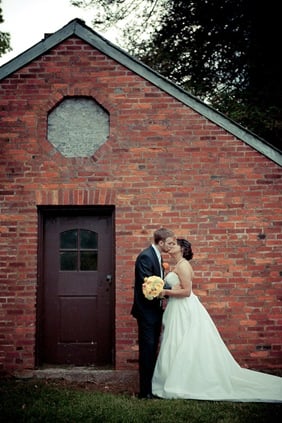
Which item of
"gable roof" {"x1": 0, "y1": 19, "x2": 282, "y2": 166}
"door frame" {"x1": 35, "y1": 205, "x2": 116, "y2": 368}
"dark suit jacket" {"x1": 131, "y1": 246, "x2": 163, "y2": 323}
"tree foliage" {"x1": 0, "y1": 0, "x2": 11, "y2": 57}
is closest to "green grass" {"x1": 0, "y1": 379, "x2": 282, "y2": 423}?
"dark suit jacket" {"x1": 131, "y1": 246, "x2": 163, "y2": 323}

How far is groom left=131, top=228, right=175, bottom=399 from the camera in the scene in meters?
5.69

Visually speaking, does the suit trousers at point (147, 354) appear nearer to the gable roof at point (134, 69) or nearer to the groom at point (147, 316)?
the groom at point (147, 316)

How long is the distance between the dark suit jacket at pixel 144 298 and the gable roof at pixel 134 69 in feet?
7.94

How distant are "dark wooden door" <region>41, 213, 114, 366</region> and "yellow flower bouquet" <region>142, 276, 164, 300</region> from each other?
5.23 ft

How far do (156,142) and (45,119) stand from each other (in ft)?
5.38

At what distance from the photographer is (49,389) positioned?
19.6ft

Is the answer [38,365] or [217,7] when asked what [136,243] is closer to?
[38,365]

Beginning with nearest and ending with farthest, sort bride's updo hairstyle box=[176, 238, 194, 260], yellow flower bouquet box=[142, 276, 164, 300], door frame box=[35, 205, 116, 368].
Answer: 1. yellow flower bouquet box=[142, 276, 164, 300]
2. bride's updo hairstyle box=[176, 238, 194, 260]
3. door frame box=[35, 205, 116, 368]

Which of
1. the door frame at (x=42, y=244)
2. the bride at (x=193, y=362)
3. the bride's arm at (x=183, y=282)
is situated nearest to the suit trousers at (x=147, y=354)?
the bride at (x=193, y=362)

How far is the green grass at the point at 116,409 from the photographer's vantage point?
189 inches

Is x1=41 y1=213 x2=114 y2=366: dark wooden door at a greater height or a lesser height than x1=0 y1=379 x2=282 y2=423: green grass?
greater

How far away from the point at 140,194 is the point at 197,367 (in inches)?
99.5

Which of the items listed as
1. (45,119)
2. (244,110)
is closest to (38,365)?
(45,119)

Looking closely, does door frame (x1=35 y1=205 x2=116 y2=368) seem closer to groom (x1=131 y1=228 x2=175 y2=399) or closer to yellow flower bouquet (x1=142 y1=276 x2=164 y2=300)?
groom (x1=131 y1=228 x2=175 y2=399)
